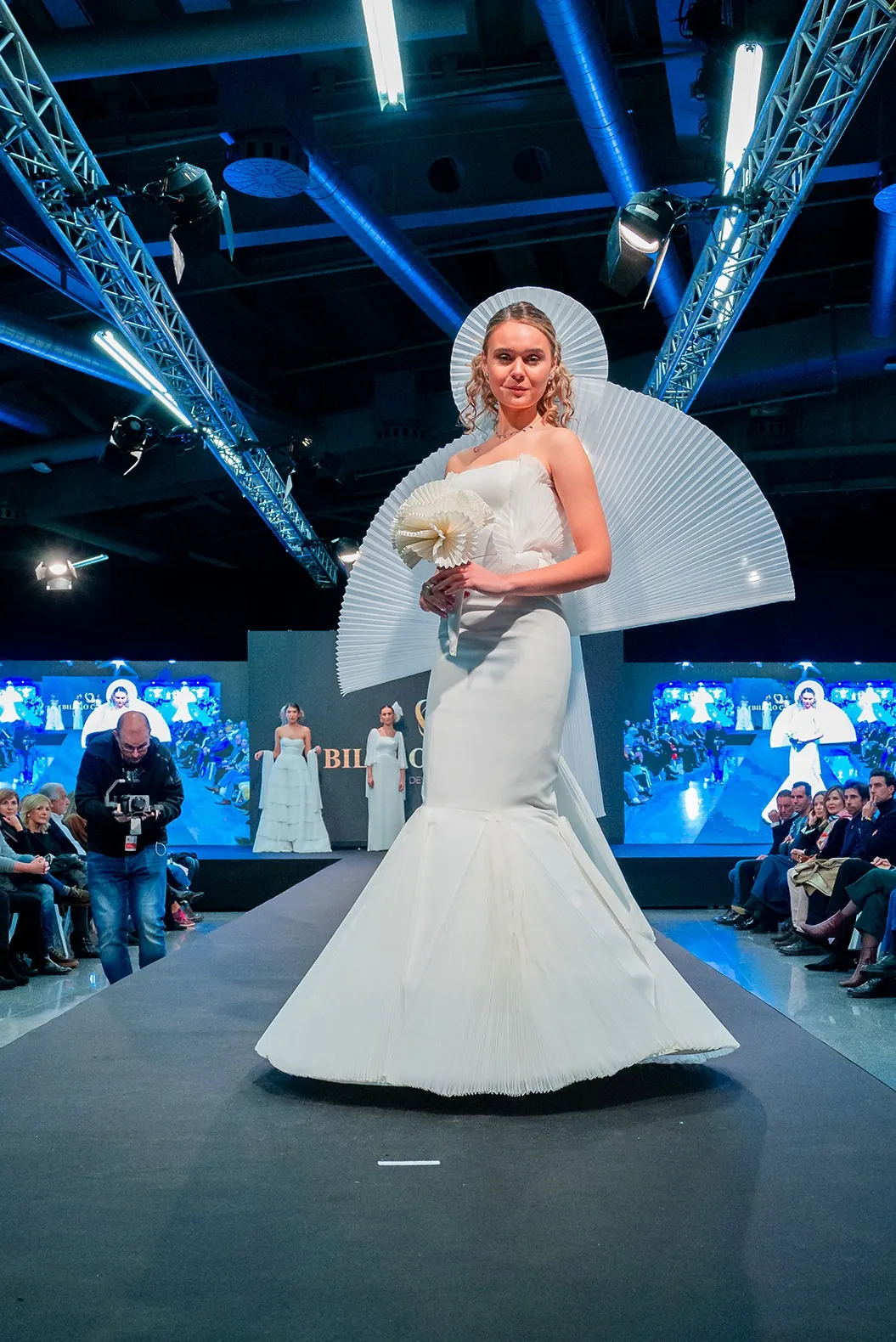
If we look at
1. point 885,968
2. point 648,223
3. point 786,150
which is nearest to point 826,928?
point 885,968

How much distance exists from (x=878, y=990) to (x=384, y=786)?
6.21 metres

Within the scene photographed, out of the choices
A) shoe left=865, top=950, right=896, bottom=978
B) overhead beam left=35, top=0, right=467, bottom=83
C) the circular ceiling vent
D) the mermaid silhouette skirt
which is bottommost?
shoe left=865, top=950, right=896, bottom=978

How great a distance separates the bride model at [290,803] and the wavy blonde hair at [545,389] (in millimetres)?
9055

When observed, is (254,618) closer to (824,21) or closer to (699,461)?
(824,21)

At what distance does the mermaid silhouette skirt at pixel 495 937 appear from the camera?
6.06 feet

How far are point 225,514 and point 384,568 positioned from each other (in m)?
12.1

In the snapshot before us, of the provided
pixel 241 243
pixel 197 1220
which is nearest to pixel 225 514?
pixel 241 243

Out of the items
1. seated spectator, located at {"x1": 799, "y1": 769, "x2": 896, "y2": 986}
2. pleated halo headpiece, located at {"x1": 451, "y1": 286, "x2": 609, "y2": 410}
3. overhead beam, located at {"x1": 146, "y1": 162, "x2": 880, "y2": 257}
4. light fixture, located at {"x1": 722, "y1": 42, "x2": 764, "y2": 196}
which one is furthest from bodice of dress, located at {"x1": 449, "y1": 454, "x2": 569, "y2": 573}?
overhead beam, located at {"x1": 146, "y1": 162, "x2": 880, "y2": 257}

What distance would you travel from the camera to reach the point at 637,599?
2312 mm

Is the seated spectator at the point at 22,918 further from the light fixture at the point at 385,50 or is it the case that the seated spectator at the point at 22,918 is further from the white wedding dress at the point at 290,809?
the white wedding dress at the point at 290,809

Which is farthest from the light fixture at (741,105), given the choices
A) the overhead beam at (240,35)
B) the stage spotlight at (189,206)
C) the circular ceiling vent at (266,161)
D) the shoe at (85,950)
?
the shoe at (85,950)

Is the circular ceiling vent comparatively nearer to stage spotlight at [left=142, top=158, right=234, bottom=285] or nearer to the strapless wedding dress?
stage spotlight at [left=142, top=158, right=234, bottom=285]

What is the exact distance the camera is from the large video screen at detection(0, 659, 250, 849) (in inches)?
489

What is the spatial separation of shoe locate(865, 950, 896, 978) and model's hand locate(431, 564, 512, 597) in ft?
13.9
